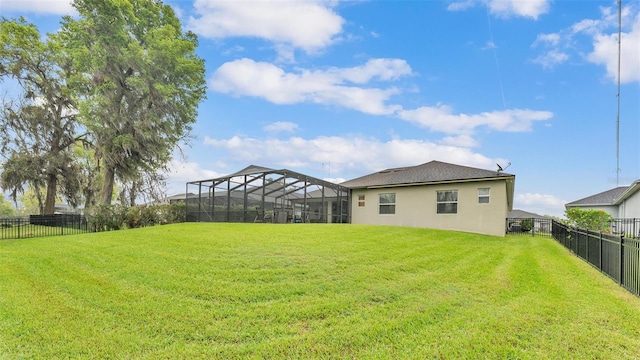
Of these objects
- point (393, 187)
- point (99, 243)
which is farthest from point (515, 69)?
point (99, 243)

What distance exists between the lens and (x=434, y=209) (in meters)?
16.3

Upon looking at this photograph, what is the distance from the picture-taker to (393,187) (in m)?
17.7

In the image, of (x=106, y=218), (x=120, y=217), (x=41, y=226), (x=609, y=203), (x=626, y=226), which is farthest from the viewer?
(x=609, y=203)

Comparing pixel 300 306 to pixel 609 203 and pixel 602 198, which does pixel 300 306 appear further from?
pixel 602 198

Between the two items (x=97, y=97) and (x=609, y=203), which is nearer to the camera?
(x=97, y=97)

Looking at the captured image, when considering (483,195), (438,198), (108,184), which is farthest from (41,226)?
(483,195)

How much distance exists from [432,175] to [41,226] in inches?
752

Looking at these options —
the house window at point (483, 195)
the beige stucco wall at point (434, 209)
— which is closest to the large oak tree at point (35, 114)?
the beige stucco wall at point (434, 209)

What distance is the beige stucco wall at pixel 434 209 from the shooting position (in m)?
14.6

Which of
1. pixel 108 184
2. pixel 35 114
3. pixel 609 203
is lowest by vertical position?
pixel 609 203

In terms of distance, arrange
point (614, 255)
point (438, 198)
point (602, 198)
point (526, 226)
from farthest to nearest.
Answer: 1. point (602, 198)
2. point (526, 226)
3. point (438, 198)
4. point (614, 255)

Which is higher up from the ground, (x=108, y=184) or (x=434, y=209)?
(x=108, y=184)

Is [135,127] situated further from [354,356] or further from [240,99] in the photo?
[354,356]

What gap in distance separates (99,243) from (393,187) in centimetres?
1367
